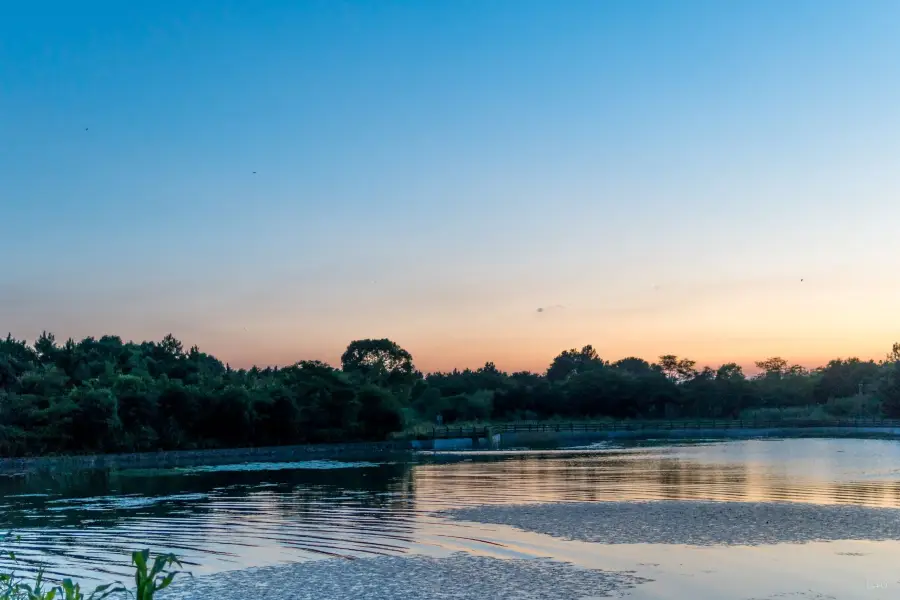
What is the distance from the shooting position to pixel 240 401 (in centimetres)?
6706

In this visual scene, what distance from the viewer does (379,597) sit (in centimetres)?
1530

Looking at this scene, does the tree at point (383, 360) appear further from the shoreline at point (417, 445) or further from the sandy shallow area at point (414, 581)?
the sandy shallow area at point (414, 581)

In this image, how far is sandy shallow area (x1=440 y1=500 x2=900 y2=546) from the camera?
21469mm

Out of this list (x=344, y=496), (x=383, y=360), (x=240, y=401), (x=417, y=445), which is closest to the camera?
(x=344, y=496)

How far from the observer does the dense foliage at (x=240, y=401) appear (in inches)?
2277

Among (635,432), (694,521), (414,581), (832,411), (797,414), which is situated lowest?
(635,432)

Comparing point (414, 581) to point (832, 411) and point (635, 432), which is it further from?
point (832, 411)

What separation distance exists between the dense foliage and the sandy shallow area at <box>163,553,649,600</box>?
146 ft

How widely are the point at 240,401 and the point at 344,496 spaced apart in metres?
35.2

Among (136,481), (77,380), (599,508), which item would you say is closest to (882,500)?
(599,508)

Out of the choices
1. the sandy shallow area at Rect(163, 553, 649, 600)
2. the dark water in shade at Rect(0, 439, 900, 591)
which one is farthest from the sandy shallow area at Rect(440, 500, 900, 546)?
the sandy shallow area at Rect(163, 553, 649, 600)

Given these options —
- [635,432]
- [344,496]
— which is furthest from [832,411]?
[344,496]

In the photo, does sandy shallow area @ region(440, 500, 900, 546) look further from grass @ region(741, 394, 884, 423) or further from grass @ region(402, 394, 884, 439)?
grass @ region(741, 394, 884, 423)

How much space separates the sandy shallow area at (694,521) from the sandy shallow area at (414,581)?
4.26 meters
